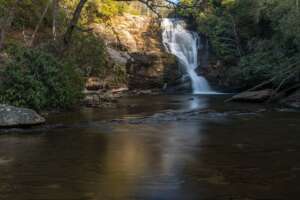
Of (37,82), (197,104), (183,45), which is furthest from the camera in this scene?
(183,45)

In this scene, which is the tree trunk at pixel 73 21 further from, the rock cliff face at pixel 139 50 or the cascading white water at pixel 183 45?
the cascading white water at pixel 183 45

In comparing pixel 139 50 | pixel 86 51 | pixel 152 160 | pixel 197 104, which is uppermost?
pixel 139 50

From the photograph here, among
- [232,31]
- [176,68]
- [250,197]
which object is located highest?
[232,31]

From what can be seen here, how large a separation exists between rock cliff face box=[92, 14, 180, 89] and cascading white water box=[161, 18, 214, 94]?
2.83 ft

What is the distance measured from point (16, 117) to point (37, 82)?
3702 mm

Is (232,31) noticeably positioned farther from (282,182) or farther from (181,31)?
(282,182)

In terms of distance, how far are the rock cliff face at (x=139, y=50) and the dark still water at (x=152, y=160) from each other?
16544 millimetres

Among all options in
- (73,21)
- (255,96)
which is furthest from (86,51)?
(255,96)

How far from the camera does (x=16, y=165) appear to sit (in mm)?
8852

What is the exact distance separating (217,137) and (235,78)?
21.2 meters

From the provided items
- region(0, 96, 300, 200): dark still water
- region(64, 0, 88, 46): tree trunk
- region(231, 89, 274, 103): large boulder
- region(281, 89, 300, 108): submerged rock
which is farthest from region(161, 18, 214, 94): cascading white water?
region(0, 96, 300, 200): dark still water

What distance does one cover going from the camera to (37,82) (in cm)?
1748

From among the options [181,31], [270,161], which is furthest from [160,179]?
[181,31]

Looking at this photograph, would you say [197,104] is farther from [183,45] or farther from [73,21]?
[183,45]
